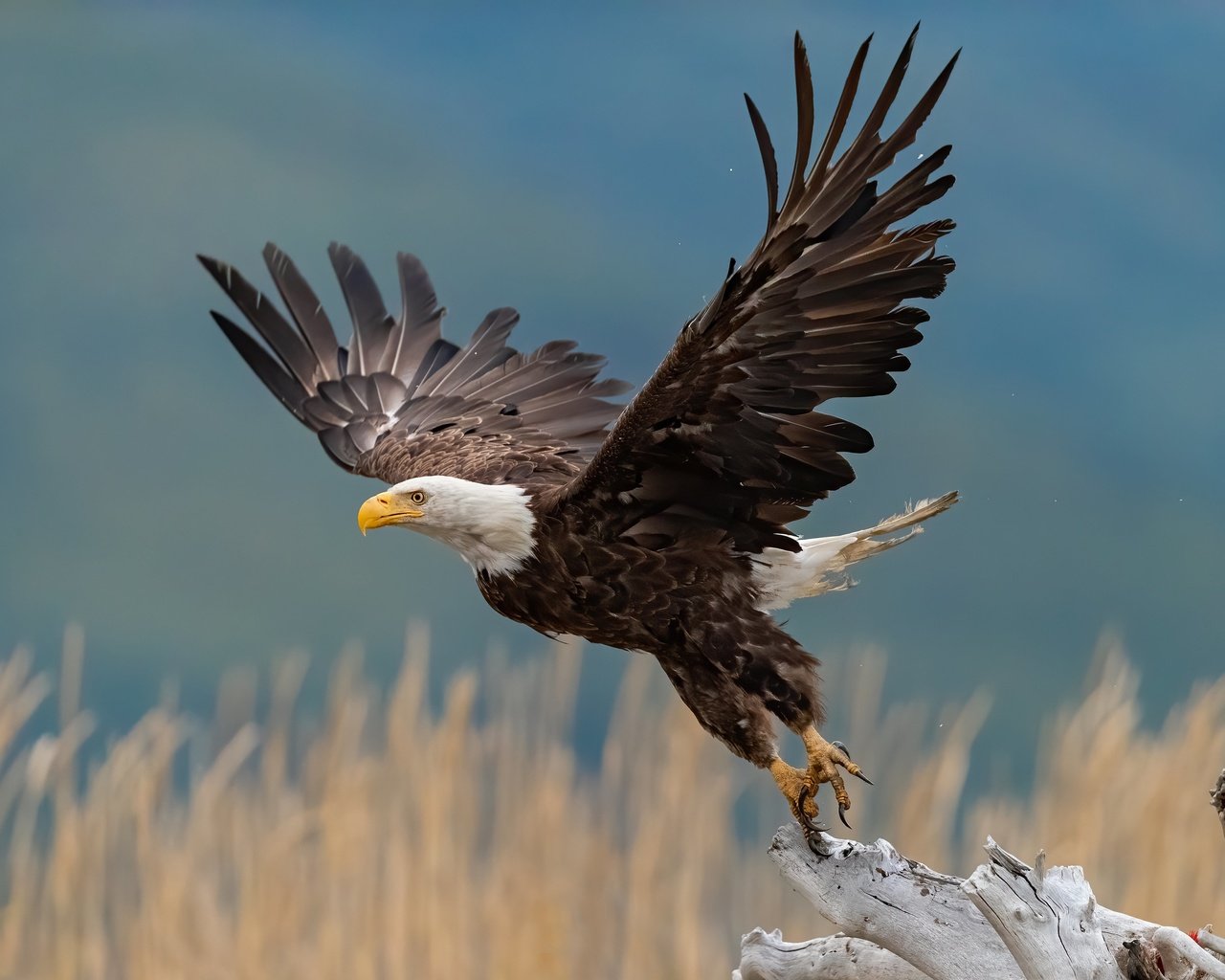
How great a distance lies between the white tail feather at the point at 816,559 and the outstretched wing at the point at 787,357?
0.08 m

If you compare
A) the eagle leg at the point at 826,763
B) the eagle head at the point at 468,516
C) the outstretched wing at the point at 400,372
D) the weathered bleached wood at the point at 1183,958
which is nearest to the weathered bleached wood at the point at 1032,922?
the weathered bleached wood at the point at 1183,958

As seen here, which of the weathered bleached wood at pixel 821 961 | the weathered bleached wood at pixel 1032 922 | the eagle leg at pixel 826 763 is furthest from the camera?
the weathered bleached wood at pixel 821 961

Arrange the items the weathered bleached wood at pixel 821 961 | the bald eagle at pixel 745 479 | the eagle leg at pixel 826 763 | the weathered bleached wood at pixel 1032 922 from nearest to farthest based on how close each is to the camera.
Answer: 1. the weathered bleached wood at pixel 1032 922
2. the bald eagle at pixel 745 479
3. the eagle leg at pixel 826 763
4. the weathered bleached wood at pixel 821 961

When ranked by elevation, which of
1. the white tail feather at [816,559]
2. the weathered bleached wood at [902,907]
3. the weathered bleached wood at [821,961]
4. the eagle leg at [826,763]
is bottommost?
the weathered bleached wood at [821,961]

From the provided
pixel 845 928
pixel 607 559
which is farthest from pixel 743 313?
pixel 845 928

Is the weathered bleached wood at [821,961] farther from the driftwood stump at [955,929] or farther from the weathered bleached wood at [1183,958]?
the weathered bleached wood at [1183,958]

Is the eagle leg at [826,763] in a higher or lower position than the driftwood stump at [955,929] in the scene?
higher

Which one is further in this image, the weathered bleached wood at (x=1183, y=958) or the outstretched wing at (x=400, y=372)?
the outstretched wing at (x=400, y=372)

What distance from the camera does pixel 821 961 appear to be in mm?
4070

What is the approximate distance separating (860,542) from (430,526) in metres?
1.18

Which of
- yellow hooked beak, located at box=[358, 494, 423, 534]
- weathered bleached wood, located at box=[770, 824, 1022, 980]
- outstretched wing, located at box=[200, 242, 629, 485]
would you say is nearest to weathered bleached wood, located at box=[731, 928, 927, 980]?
weathered bleached wood, located at box=[770, 824, 1022, 980]

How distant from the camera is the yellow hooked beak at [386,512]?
416 cm

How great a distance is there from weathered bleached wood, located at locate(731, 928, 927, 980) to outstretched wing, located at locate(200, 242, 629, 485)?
6.13ft

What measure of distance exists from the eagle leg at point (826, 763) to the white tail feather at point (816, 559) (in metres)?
0.42
